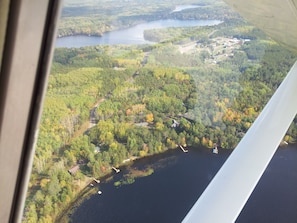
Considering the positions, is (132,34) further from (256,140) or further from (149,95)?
(256,140)

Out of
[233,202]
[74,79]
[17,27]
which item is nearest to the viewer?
[17,27]

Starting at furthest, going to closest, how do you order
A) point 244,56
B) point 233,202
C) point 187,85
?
point 244,56
point 187,85
point 233,202

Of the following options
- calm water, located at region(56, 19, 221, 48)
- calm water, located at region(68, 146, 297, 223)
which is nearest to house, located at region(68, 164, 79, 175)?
calm water, located at region(68, 146, 297, 223)

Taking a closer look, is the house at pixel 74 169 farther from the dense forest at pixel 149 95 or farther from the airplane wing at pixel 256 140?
the airplane wing at pixel 256 140

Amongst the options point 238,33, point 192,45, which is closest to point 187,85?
point 192,45

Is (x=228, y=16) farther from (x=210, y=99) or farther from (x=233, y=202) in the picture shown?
(x=233, y=202)

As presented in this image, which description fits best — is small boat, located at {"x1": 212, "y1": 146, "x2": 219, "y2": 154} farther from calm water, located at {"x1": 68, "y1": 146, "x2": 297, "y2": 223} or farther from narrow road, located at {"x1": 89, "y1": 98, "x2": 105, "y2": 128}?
narrow road, located at {"x1": 89, "y1": 98, "x2": 105, "y2": 128}
